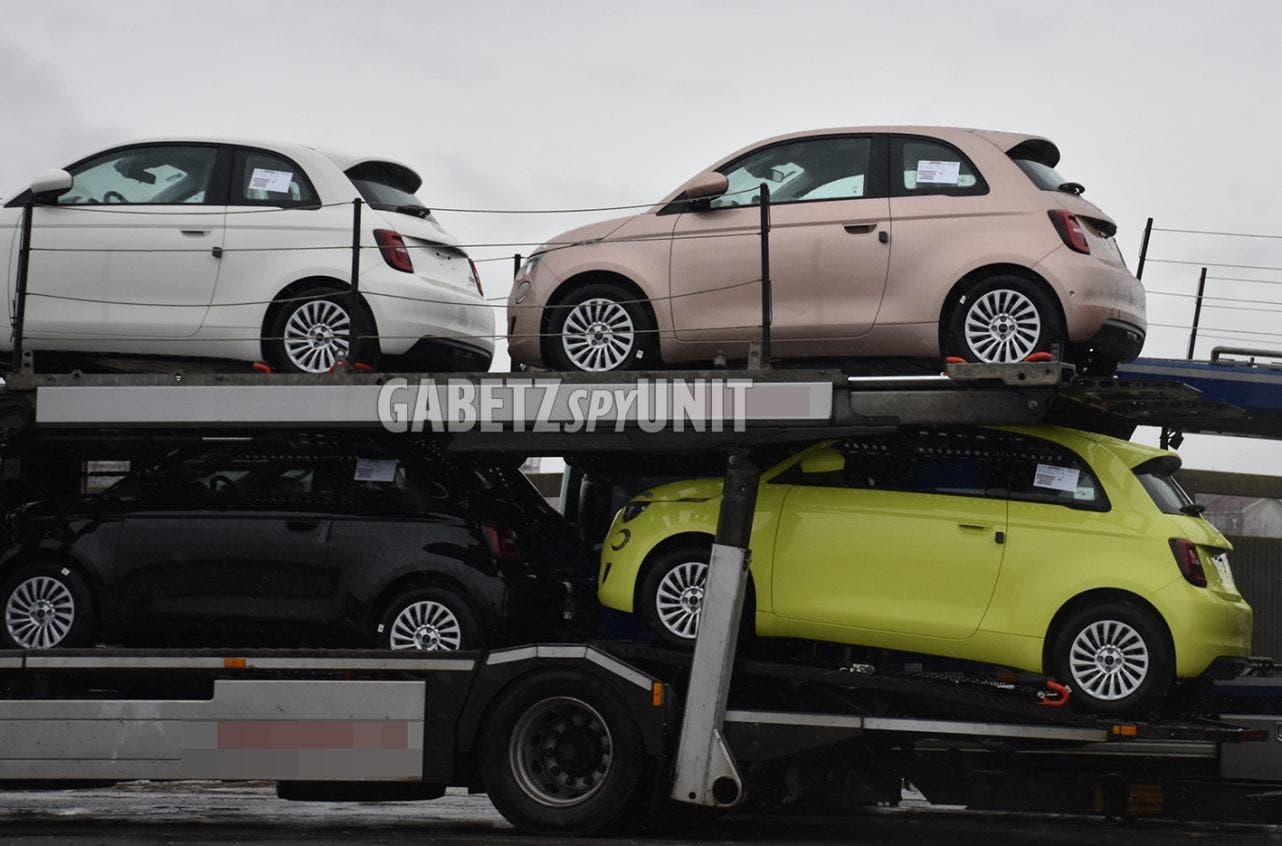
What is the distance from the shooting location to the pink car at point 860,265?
26.5 ft

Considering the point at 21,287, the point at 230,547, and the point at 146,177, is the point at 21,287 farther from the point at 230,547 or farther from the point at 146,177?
the point at 230,547

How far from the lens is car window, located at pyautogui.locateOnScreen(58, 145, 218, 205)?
9.13 meters

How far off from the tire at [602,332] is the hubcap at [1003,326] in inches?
70.0

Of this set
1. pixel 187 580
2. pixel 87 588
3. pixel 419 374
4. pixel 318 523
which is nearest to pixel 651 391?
pixel 419 374

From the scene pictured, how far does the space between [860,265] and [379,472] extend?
280 cm

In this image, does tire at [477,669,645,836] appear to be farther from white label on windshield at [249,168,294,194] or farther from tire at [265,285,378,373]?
white label on windshield at [249,168,294,194]

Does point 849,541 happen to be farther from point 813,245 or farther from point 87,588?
point 87,588

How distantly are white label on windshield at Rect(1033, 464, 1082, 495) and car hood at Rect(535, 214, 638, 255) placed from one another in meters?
2.75

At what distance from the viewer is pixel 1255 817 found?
8.15 m

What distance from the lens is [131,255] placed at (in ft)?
29.6

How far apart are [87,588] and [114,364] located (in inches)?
53.8

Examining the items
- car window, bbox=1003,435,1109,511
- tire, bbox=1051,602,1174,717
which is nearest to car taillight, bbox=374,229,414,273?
car window, bbox=1003,435,1109,511

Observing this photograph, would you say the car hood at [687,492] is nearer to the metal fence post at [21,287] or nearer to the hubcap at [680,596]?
the hubcap at [680,596]

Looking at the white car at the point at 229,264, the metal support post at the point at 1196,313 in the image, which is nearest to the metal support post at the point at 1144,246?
the metal support post at the point at 1196,313
